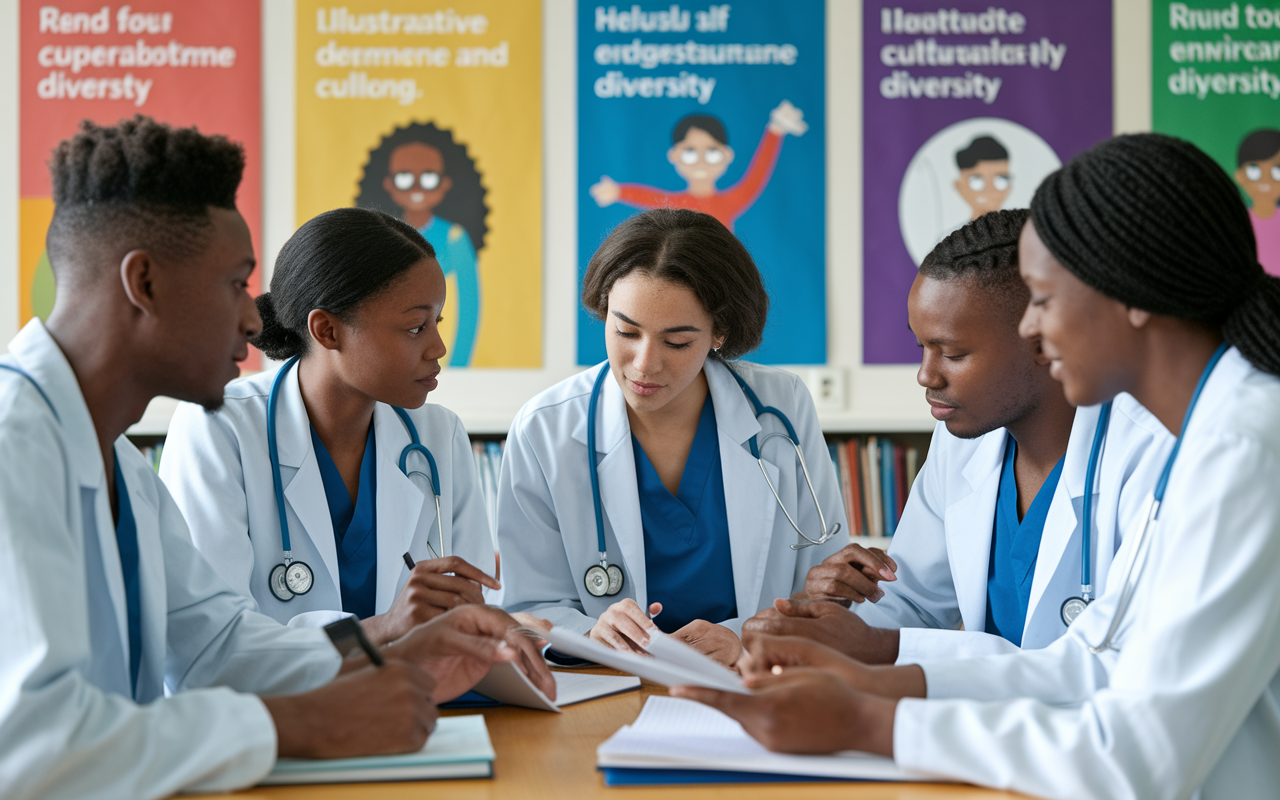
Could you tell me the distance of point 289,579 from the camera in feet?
5.63

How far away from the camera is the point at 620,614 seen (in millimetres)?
1646

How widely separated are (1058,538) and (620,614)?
0.71 m

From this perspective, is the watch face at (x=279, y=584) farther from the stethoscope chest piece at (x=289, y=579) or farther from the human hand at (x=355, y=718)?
the human hand at (x=355, y=718)

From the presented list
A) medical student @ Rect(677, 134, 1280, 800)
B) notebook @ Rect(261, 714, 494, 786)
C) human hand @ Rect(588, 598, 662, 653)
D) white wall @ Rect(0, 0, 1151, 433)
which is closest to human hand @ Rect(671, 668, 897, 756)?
medical student @ Rect(677, 134, 1280, 800)

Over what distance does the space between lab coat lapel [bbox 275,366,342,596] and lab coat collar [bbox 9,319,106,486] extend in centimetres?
65

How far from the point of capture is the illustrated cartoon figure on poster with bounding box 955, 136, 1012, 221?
3.59 m

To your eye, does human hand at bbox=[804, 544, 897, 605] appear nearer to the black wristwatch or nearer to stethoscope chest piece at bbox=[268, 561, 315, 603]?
the black wristwatch

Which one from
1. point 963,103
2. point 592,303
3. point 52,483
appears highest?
point 963,103

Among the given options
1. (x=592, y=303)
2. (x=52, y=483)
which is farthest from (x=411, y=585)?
(x=592, y=303)

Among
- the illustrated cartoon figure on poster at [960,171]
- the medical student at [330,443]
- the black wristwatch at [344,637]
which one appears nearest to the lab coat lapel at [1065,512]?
the medical student at [330,443]

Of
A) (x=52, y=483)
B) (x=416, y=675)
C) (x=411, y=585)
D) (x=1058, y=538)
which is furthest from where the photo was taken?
(x=1058, y=538)

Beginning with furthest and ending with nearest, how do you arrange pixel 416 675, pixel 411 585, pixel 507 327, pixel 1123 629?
pixel 507 327 < pixel 411 585 < pixel 1123 629 < pixel 416 675

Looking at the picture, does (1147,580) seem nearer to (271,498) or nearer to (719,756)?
(719,756)

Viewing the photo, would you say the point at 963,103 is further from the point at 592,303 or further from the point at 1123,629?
the point at 1123,629
